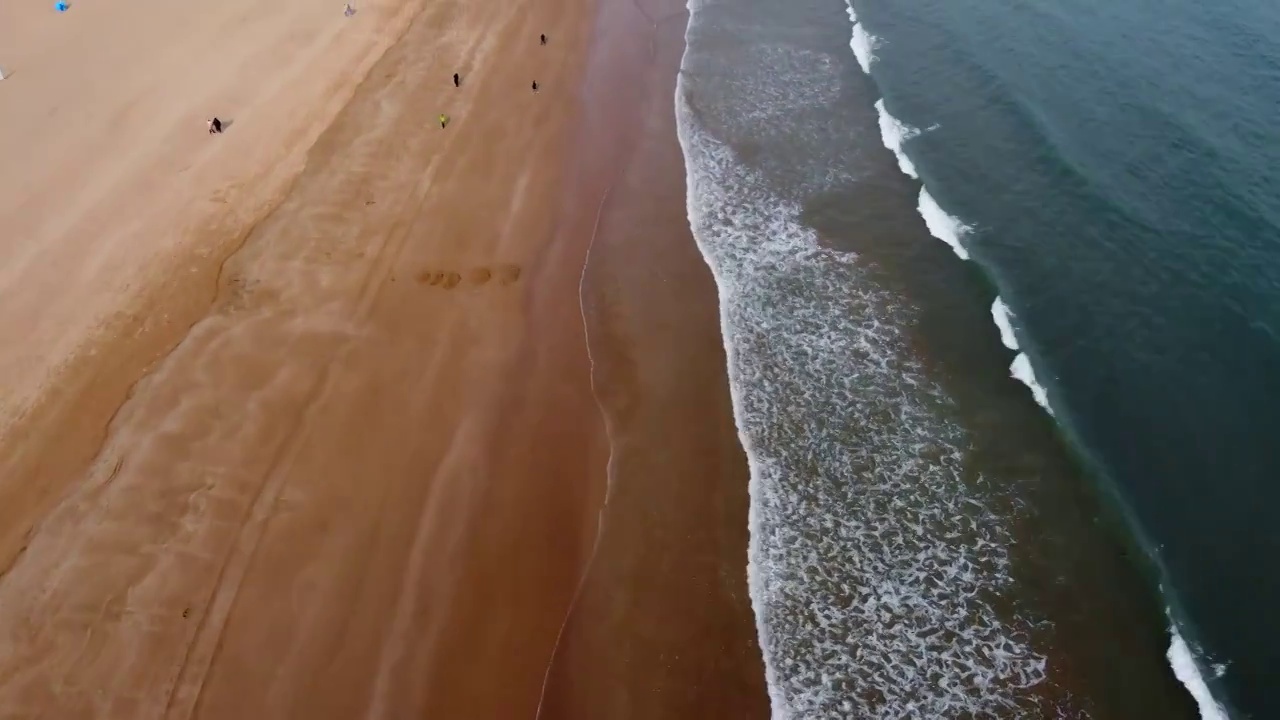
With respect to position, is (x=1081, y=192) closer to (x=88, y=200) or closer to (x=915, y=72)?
(x=915, y=72)

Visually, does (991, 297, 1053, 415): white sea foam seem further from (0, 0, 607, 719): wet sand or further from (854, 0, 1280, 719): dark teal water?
(0, 0, 607, 719): wet sand

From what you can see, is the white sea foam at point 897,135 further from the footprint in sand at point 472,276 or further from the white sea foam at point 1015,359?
the footprint in sand at point 472,276

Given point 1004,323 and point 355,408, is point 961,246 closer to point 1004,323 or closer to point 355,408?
point 1004,323

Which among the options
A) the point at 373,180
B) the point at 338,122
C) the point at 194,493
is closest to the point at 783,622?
the point at 194,493

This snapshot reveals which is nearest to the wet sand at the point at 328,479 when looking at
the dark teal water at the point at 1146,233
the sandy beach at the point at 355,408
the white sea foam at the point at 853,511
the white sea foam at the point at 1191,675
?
the sandy beach at the point at 355,408

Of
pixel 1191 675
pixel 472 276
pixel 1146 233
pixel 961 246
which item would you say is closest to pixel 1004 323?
pixel 961 246

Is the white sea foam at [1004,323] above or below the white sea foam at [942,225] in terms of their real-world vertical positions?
below
